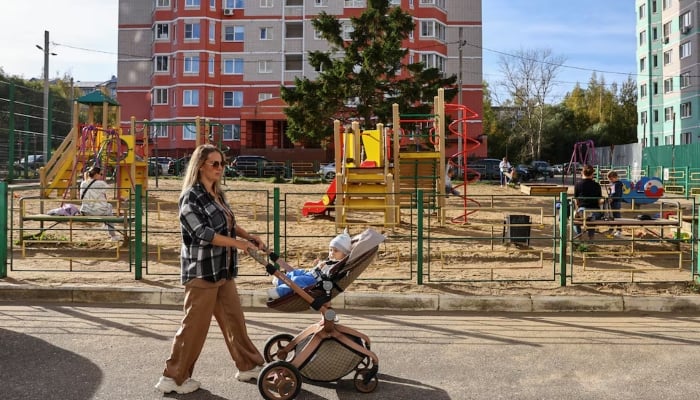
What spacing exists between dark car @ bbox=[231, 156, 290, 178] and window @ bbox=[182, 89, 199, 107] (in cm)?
1485

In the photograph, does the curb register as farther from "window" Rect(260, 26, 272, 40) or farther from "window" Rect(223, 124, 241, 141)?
"window" Rect(260, 26, 272, 40)

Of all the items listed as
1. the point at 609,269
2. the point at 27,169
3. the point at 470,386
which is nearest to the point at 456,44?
the point at 27,169

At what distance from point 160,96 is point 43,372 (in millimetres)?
55399

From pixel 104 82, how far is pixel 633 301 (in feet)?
356

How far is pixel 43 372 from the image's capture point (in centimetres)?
569

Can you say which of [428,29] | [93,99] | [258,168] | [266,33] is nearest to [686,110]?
[428,29]

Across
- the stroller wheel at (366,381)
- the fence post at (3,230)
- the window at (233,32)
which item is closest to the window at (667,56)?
the window at (233,32)

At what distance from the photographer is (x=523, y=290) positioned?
962cm

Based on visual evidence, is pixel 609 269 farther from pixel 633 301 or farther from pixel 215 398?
pixel 215 398

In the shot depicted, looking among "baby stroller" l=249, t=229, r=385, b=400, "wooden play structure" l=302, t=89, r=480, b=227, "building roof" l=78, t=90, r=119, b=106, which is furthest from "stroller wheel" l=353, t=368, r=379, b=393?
"building roof" l=78, t=90, r=119, b=106

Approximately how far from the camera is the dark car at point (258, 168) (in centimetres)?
4153

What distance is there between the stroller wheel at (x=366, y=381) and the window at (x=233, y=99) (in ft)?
177

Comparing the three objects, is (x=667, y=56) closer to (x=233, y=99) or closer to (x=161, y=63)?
(x=233, y=99)

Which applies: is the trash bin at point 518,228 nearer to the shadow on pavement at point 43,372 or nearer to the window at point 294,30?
the shadow on pavement at point 43,372
